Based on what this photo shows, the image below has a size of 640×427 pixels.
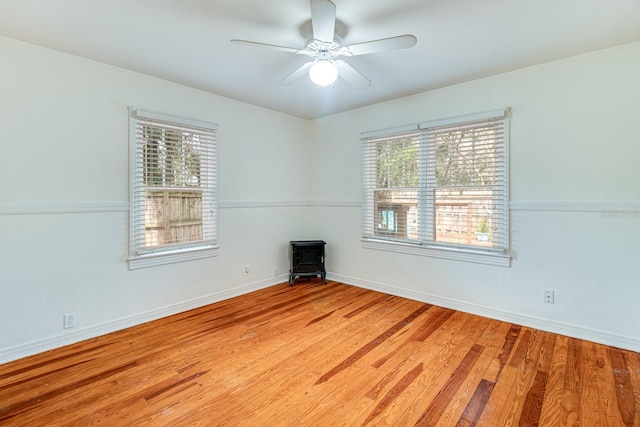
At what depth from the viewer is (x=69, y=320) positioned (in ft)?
8.57

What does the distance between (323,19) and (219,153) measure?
2.28 m

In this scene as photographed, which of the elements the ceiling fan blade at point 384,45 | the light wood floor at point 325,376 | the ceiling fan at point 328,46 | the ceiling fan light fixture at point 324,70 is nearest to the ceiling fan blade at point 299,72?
the ceiling fan at point 328,46

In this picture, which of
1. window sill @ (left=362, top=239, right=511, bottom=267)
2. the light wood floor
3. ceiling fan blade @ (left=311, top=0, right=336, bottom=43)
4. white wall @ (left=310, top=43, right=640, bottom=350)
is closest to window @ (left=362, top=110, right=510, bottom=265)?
window sill @ (left=362, top=239, right=511, bottom=267)

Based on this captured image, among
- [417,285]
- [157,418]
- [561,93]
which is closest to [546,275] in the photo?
[417,285]

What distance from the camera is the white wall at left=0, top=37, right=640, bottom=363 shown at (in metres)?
2.42

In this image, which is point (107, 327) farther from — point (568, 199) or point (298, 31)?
point (568, 199)

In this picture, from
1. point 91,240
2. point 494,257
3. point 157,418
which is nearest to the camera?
point 157,418

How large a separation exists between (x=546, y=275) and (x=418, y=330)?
130cm

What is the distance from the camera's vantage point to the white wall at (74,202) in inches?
93.1

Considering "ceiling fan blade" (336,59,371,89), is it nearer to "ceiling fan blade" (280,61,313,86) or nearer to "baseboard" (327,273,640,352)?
"ceiling fan blade" (280,61,313,86)

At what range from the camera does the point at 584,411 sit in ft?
5.87

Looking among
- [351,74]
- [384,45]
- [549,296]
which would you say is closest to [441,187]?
[549,296]

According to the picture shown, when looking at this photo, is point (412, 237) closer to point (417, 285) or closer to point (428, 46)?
point (417, 285)

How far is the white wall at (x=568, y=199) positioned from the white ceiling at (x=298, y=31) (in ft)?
0.81
